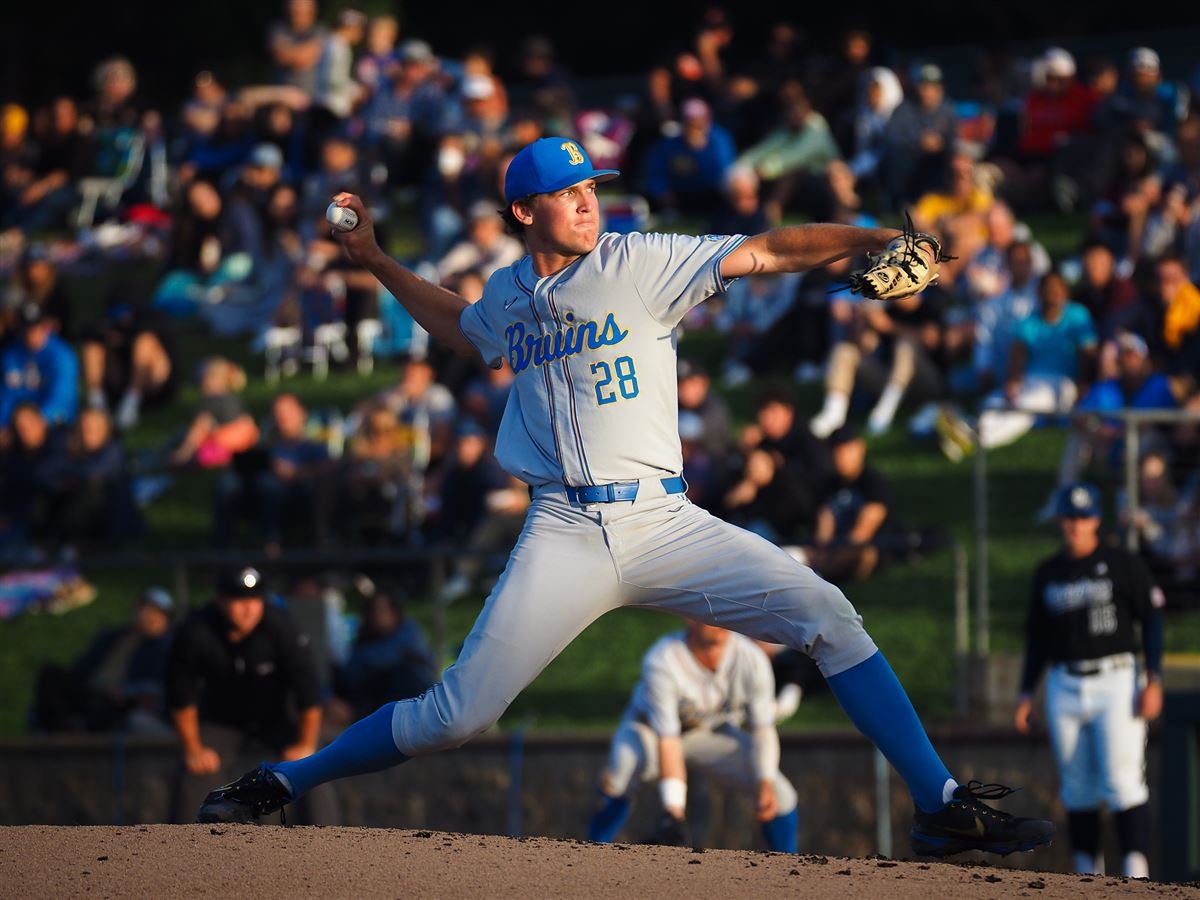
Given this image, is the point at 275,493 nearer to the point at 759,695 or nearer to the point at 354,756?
the point at 759,695

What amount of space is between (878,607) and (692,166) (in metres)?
5.94

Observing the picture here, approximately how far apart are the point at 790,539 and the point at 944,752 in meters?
1.91

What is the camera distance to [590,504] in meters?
5.55

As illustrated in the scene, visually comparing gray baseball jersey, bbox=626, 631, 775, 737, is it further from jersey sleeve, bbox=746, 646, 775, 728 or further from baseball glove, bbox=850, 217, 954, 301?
baseball glove, bbox=850, 217, 954, 301

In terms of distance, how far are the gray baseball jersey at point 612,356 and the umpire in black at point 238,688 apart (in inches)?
161

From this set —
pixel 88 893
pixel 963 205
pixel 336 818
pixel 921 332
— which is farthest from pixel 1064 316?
pixel 88 893

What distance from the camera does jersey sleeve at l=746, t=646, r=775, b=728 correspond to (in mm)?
9438

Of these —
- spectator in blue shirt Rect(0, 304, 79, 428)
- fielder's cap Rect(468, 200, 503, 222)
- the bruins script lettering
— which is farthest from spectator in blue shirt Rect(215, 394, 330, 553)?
the bruins script lettering

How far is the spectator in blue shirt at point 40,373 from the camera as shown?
15094mm

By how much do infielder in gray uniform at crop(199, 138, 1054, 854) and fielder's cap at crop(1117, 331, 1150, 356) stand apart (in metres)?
7.18

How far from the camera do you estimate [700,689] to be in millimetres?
9586

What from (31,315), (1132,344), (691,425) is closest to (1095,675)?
(1132,344)

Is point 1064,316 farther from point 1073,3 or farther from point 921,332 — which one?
point 1073,3

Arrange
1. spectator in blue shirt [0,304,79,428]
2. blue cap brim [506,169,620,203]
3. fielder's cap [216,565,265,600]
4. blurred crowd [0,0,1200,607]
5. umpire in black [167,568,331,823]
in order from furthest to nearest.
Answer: spectator in blue shirt [0,304,79,428]
blurred crowd [0,0,1200,607]
umpire in black [167,568,331,823]
fielder's cap [216,565,265,600]
blue cap brim [506,169,620,203]
